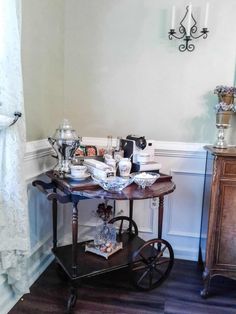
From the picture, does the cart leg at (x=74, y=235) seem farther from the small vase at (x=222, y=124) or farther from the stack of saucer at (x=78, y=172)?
the small vase at (x=222, y=124)

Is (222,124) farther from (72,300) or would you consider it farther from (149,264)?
(72,300)

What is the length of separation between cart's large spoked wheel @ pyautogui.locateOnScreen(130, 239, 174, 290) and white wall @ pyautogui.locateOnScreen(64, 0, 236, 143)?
88 cm

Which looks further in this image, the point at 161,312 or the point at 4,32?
the point at 161,312

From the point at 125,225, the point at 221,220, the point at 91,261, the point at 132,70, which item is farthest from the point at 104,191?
the point at 132,70

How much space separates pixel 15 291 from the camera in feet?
5.76

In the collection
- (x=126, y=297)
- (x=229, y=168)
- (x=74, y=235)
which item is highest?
(x=229, y=168)

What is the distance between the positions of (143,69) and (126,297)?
171 cm

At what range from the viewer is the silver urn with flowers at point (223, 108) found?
2.01m

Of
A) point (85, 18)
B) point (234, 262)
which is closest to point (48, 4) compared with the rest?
point (85, 18)

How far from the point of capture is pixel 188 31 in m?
2.12

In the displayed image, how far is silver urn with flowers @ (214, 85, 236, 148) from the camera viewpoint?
6.59 ft

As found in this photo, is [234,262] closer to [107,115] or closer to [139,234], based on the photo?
[139,234]

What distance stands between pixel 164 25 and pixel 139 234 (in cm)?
173

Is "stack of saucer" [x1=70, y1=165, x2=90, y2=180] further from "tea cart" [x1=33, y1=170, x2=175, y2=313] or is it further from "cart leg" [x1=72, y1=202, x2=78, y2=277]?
"cart leg" [x1=72, y1=202, x2=78, y2=277]
